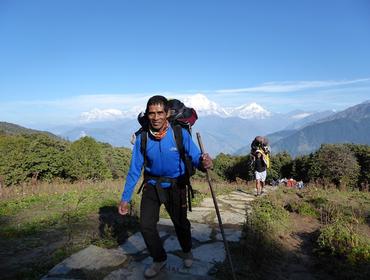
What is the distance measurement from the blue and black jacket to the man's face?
193 millimetres

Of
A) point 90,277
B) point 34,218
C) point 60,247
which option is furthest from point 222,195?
point 90,277

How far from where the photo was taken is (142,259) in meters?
5.39

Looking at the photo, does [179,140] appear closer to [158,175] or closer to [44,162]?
[158,175]

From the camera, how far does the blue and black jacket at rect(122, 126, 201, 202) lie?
463 centimetres

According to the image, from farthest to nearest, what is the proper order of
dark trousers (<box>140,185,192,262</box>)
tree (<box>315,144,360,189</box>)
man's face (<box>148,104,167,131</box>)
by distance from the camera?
tree (<box>315,144,360,189</box>), dark trousers (<box>140,185,192,262</box>), man's face (<box>148,104,167,131</box>)

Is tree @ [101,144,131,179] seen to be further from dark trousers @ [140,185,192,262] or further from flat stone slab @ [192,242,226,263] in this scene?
dark trousers @ [140,185,192,262]

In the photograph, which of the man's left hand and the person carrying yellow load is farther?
the person carrying yellow load

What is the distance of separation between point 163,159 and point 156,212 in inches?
27.0

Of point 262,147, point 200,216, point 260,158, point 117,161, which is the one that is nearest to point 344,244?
point 200,216

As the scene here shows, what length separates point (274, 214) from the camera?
825 centimetres

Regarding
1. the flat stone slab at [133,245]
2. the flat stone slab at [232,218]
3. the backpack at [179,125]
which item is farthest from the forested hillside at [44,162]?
the backpack at [179,125]

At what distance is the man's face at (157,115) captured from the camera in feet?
14.8

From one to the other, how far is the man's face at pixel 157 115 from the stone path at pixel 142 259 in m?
1.91

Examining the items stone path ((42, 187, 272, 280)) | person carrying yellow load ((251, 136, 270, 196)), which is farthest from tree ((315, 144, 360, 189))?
stone path ((42, 187, 272, 280))
